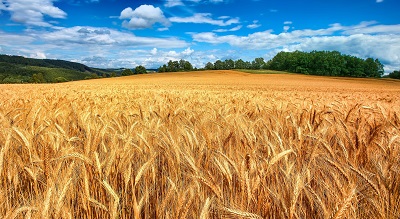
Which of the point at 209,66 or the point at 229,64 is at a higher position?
the point at 229,64

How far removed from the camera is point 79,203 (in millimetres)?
1495

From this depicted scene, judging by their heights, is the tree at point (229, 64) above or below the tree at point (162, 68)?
above

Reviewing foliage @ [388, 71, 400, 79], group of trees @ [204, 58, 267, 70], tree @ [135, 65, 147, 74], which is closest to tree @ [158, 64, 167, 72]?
tree @ [135, 65, 147, 74]

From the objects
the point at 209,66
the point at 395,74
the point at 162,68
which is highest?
the point at 209,66

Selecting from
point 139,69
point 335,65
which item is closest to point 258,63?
point 335,65

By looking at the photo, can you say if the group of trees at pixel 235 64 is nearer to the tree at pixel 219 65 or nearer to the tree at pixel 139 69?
the tree at pixel 219 65

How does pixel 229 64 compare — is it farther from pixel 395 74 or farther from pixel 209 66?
pixel 395 74

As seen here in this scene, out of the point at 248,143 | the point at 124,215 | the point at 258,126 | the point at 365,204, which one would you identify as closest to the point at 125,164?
the point at 124,215

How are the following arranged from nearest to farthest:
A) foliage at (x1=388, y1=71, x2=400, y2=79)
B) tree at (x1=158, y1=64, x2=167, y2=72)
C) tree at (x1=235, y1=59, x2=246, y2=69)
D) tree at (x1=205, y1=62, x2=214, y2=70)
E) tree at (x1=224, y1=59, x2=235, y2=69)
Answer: foliage at (x1=388, y1=71, x2=400, y2=79), tree at (x1=158, y1=64, x2=167, y2=72), tree at (x1=205, y1=62, x2=214, y2=70), tree at (x1=224, y1=59, x2=235, y2=69), tree at (x1=235, y1=59, x2=246, y2=69)

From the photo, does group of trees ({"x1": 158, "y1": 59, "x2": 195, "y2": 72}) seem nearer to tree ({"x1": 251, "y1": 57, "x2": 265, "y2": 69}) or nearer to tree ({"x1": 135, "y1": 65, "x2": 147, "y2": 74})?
tree ({"x1": 135, "y1": 65, "x2": 147, "y2": 74})

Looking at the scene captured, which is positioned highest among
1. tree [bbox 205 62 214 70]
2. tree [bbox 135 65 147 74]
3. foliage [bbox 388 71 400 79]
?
tree [bbox 205 62 214 70]

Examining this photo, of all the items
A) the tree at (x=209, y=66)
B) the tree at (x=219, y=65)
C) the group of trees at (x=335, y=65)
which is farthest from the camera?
the tree at (x=219, y=65)

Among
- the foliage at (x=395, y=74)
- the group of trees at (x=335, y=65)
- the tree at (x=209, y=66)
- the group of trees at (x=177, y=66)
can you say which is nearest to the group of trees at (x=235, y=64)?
the tree at (x=209, y=66)

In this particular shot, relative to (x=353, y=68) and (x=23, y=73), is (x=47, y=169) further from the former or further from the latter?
(x=23, y=73)
